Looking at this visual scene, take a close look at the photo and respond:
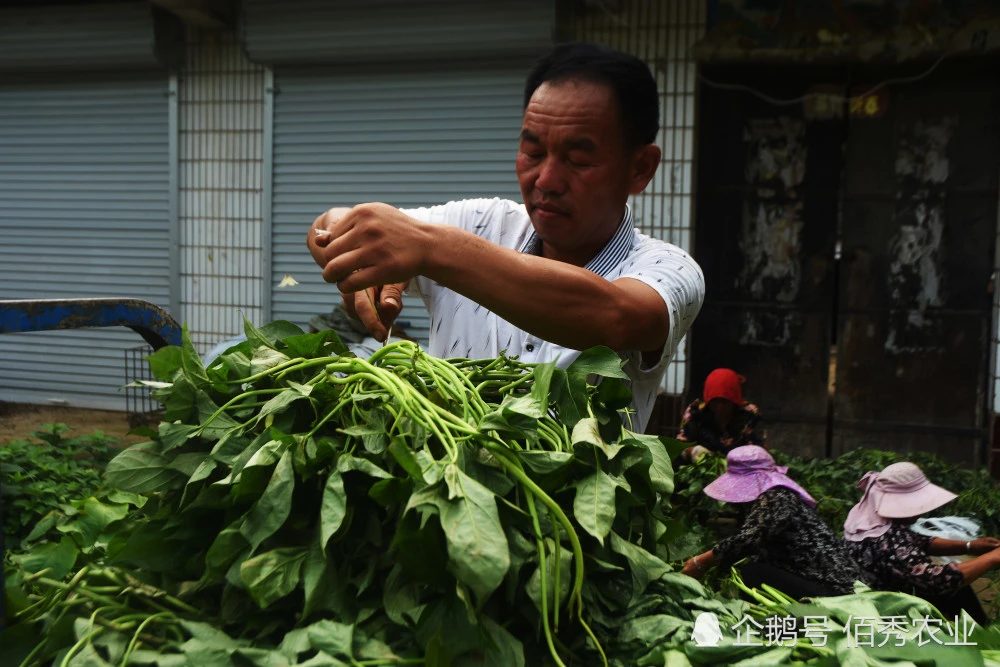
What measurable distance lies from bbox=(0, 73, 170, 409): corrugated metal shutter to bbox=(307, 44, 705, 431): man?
18.7 feet

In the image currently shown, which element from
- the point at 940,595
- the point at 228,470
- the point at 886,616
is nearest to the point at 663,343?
the point at 886,616

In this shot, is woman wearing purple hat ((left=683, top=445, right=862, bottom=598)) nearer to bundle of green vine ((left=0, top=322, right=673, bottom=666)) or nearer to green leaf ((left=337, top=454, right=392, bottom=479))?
bundle of green vine ((left=0, top=322, right=673, bottom=666))

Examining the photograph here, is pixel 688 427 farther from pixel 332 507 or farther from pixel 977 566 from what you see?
pixel 332 507

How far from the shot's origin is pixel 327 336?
146 cm

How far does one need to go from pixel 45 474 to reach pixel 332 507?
2288 millimetres

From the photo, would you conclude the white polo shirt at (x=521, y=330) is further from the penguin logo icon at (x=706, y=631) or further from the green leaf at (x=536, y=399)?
the penguin logo icon at (x=706, y=631)

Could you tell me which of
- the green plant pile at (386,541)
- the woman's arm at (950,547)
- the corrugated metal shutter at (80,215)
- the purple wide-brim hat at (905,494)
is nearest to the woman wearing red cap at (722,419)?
the purple wide-brim hat at (905,494)

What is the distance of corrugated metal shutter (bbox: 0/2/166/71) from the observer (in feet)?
22.2

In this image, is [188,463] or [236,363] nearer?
[188,463]

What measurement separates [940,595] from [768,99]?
143 inches

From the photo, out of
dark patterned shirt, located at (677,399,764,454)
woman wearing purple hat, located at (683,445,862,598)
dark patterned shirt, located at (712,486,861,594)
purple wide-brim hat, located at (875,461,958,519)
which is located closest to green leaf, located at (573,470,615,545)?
woman wearing purple hat, located at (683,445,862,598)

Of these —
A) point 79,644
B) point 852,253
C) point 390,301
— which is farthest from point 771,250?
point 79,644

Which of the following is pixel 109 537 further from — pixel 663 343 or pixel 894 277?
pixel 894 277

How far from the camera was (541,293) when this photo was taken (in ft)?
4.94
